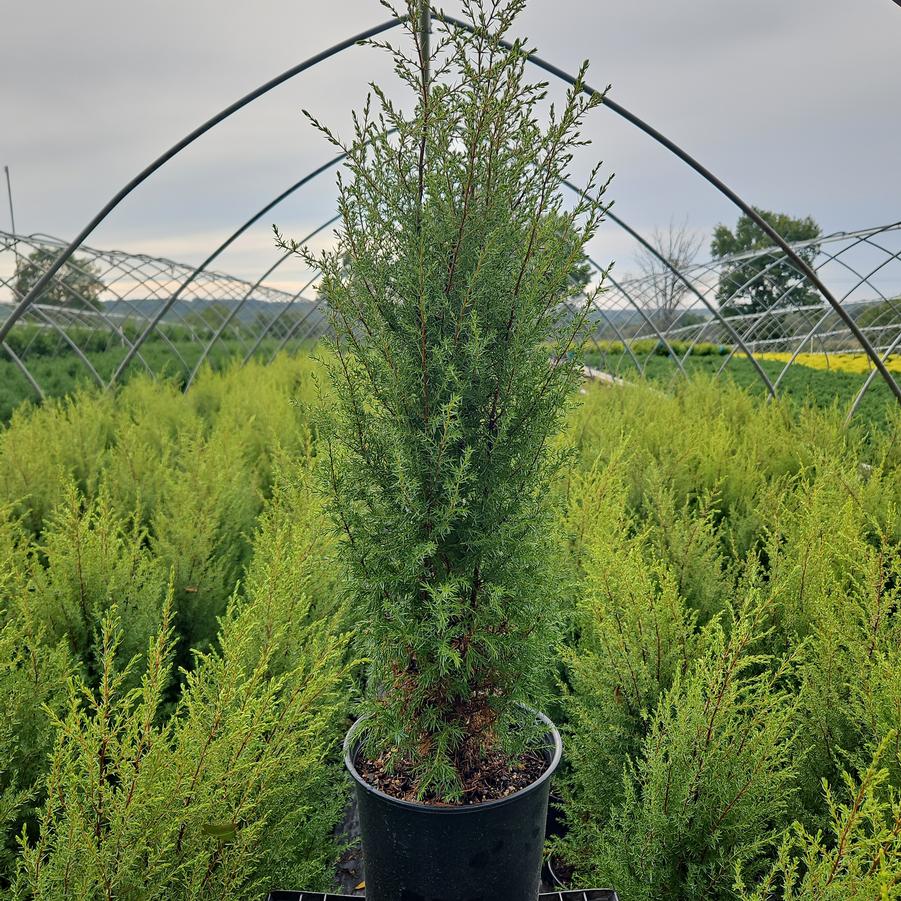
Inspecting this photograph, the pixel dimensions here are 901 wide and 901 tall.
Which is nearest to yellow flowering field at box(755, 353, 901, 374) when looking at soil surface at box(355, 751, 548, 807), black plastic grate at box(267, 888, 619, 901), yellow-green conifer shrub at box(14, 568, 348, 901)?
black plastic grate at box(267, 888, 619, 901)

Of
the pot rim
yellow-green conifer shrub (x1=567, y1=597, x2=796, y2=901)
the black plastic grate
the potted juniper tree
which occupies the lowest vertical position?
the black plastic grate

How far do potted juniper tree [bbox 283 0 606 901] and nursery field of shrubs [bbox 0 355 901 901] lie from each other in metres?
0.16

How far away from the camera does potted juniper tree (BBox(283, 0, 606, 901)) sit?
1.61 metres

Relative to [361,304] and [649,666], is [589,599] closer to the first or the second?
[649,666]

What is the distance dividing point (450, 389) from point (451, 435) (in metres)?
0.15

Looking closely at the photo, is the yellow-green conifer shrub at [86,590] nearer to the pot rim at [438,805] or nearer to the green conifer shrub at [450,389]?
the pot rim at [438,805]

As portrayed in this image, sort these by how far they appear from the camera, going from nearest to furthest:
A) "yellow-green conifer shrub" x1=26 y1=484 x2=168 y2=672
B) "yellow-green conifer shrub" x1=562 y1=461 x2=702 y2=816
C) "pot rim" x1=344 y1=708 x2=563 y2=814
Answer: "pot rim" x1=344 y1=708 x2=563 y2=814 < "yellow-green conifer shrub" x1=562 y1=461 x2=702 y2=816 < "yellow-green conifer shrub" x1=26 y1=484 x2=168 y2=672

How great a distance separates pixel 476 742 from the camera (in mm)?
1820

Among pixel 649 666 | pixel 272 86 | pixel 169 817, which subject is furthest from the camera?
pixel 272 86

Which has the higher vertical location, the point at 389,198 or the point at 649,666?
the point at 389,198

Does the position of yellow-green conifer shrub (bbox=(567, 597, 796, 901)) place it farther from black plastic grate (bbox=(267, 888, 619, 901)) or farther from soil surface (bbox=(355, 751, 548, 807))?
soil surface (bbox=(355, 751, 548, 807))

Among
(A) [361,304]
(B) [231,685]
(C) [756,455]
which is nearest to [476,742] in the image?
(B) [231,685]

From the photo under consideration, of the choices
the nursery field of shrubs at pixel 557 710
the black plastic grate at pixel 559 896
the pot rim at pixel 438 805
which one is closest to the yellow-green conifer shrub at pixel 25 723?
the nursery field of shrubs at pixel 557 710

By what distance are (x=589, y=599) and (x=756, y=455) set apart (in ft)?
9.88
